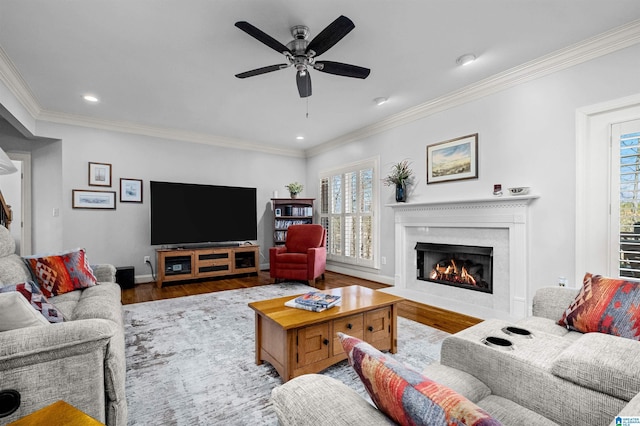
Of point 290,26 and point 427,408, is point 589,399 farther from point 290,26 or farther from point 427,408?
point 290,26

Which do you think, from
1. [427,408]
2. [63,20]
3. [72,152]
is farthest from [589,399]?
[72,152]

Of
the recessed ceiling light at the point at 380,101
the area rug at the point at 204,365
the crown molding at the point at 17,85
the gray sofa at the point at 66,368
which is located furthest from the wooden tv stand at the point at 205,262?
the gray sofa at the point at 66,368

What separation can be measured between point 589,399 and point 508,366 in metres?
0.24

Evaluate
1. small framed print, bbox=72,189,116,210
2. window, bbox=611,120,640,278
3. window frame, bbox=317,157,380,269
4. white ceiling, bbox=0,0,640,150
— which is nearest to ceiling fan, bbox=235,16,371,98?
white ceiling, bbox=0,0,640,150

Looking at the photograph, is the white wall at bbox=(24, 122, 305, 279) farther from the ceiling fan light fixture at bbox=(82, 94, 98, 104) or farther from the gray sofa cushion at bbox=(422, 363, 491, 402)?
the gray sofa cushion at bbox=(422, 363, 491, 402)

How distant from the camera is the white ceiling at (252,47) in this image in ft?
7.19

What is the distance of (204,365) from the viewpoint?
2.12 m

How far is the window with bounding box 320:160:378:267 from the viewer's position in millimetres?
5008

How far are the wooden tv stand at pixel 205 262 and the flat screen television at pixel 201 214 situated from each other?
23 centimetres

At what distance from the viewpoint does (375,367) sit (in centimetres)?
69

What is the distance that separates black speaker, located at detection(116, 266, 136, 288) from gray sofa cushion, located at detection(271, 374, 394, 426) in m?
4.65

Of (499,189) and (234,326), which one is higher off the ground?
(499,189)

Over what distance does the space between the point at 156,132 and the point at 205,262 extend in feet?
7.60

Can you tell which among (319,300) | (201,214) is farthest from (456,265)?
(201,214)
